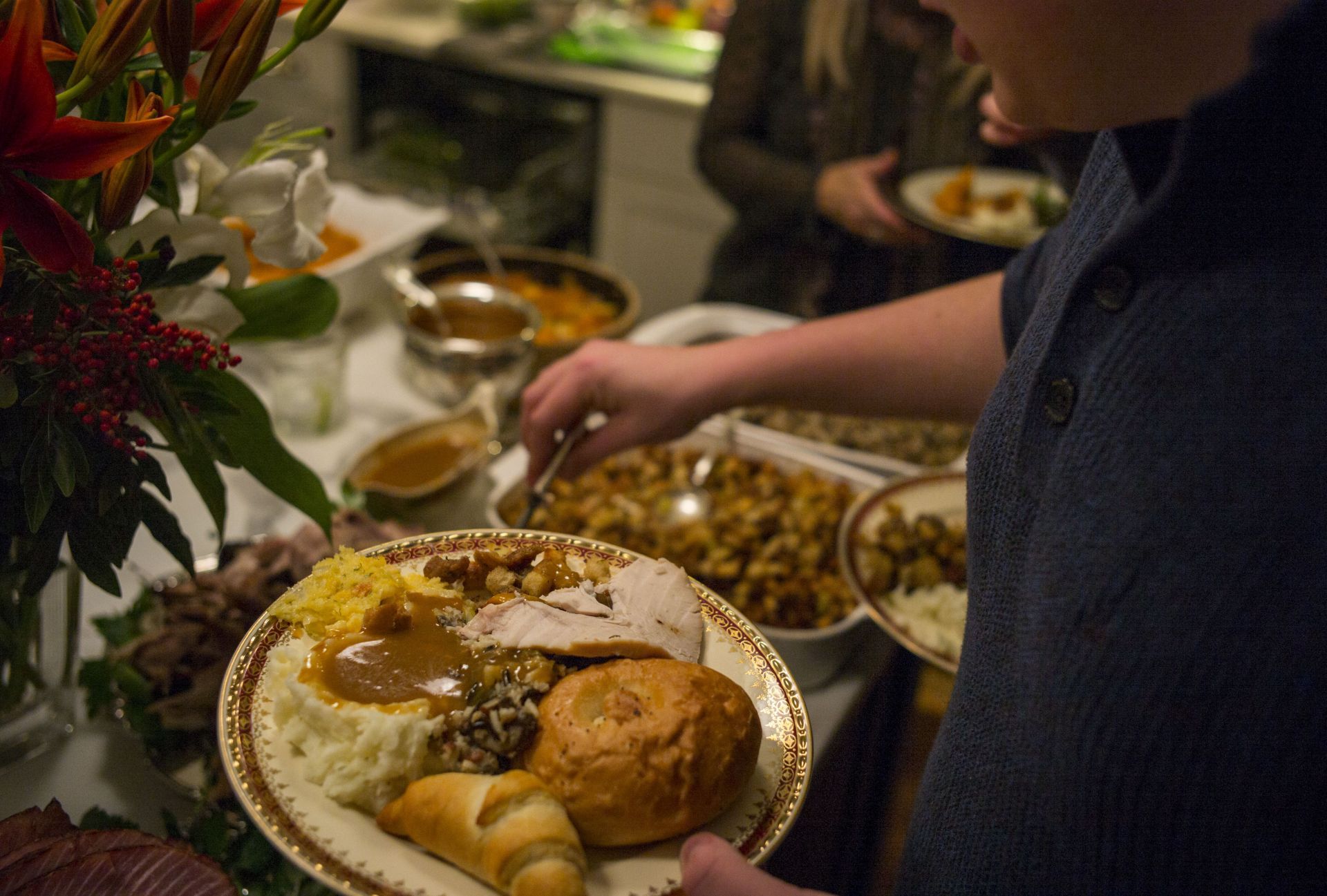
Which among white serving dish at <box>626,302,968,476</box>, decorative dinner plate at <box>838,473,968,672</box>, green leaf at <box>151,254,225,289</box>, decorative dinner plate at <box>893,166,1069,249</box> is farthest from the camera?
decorative dinner plate at <box>893,166,1069,249</box>

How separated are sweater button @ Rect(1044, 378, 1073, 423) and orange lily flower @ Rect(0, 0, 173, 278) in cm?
50

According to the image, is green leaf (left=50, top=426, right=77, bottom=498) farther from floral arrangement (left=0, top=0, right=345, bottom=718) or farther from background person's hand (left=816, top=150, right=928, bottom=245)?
background person's hand (left=816, top=150, right=928, bottom=245)

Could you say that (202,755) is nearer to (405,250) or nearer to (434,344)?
(434,344)

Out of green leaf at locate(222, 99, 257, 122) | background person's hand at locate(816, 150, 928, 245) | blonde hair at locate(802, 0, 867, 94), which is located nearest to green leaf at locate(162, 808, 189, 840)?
green leaf at locate(222, 99, 257, 122)

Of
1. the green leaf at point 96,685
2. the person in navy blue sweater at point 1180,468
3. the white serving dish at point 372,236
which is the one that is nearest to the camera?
the person in navy blue sweater at point 1180,468

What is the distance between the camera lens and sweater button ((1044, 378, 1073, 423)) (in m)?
0.55

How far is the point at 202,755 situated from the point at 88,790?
0.09 m

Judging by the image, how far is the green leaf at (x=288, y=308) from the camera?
84 cm

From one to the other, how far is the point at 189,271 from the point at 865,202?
5.78ft

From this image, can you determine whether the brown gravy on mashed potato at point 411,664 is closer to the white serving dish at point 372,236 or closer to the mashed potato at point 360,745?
the mashed potato at point 360,745

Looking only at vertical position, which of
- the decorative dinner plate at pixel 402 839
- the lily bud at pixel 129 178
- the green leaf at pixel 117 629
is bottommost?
the green leaf at pixel 117 629

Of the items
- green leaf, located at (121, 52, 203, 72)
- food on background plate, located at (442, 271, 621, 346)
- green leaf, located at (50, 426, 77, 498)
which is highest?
green leaf, located at (121, 52, 203, 72)

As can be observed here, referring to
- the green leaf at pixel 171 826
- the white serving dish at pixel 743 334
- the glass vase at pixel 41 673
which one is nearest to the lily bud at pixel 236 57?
the glass vase at pixel 41 673

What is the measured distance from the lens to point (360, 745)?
1.69 feet
